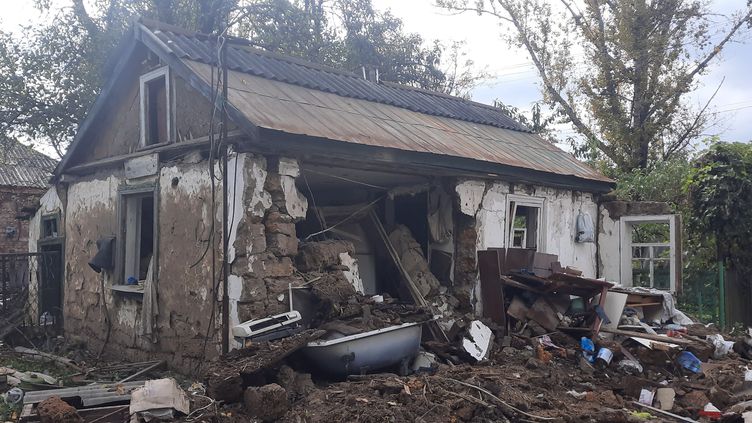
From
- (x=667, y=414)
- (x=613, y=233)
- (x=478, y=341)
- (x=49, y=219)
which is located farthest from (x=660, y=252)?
(x=49, y=219)

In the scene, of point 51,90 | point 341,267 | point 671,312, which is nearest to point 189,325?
point 341,267

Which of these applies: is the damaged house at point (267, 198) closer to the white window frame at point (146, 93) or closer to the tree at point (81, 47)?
the white window frame at point (146, 93)

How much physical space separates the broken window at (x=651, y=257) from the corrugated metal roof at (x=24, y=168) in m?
19.9

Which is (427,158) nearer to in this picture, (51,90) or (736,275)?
(736,275)

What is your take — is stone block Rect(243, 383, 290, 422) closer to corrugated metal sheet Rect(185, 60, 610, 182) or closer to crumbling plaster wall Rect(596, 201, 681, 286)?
corrugated metal sheet Rect(185, 60, 610, 182)

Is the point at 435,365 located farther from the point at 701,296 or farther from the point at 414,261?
the point at 701,296

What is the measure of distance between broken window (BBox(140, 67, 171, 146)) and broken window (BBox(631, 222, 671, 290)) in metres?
8.34

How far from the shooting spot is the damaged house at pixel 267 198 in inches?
273

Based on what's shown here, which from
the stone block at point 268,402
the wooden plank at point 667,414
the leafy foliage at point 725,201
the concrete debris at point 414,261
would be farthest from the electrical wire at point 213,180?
the leafy foliage at point 725,201

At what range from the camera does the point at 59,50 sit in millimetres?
17109

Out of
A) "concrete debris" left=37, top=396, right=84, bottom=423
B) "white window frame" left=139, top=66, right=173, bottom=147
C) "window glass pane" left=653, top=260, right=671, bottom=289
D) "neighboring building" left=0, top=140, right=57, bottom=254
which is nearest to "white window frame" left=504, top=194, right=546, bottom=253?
"window glass pane" left=653, top=260, right=671, bottom=289

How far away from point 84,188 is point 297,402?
6.32 meters

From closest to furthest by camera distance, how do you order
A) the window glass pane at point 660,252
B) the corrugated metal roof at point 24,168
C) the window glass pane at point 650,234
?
1. the window glass pane at point 660,252
2. the window glass pane at point 650,234
3. the corrugated metal roof at point 24,168

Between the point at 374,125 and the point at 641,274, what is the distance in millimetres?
6779
